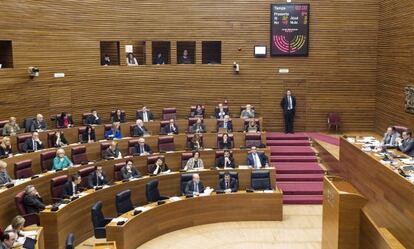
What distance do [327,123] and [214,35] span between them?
4.27 metres

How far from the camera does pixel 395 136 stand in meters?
10.2

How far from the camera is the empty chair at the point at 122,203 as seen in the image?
8.60 metres

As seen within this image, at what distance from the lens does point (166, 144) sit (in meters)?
12.0

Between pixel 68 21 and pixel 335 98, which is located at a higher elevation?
pixel 68 21

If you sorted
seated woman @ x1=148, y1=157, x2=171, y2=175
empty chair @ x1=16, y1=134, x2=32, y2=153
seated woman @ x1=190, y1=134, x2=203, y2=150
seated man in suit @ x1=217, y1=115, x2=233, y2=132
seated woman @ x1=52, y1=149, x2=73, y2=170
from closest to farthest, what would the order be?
seated woman @ x1=52, y1=149, x2=73, y2=170 < seated woman @ x1=148, y1=157, x2=171, y2=175 < empty chair @ x1=16, y1=134, x2=32, y2=153 < seated woman @ x1=190, y1=134, x2=203, y2=150 < seated man in suit @ x1=217, y1=115, x2=233, y2=132

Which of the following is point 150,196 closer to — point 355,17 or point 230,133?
point 230,133

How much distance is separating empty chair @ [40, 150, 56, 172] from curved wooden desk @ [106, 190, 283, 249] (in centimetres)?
251

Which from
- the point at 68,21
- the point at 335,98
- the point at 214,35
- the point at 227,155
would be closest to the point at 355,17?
the point at 335,98

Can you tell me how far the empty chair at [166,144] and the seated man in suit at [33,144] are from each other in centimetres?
261

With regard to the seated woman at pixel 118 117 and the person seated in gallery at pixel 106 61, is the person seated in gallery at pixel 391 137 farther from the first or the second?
the person seated in gallery at pixel 106 61

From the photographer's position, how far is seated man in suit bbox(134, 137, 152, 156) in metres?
11.3

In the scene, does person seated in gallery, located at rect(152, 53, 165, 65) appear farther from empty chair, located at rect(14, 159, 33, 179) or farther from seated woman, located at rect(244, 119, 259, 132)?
empty chair, located at rect(14, 159, 33, 179)

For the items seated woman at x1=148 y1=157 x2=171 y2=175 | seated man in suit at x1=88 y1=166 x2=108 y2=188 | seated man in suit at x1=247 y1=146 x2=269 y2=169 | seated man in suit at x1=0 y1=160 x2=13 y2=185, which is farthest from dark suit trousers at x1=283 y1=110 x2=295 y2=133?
seated man in suit at x1=0 y1=160 x2=13 y2=185

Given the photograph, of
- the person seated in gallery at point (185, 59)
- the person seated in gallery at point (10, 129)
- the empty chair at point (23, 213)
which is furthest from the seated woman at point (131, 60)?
the empty chair at point (23, 213)
